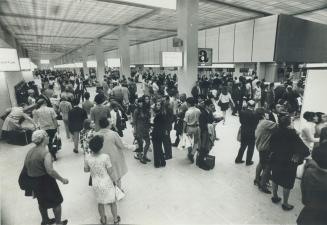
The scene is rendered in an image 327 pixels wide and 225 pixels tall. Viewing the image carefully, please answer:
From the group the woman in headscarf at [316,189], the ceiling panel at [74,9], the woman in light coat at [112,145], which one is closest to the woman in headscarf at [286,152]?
the woman in headscarf at [316,189]

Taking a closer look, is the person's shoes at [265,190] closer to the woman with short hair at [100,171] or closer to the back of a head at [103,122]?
the woman with short hair at [100,171]

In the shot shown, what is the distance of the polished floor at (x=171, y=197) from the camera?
10.4ft

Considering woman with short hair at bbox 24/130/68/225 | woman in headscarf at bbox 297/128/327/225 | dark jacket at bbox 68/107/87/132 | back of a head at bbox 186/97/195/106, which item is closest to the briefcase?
back of a head at bbox 186/97/195/106

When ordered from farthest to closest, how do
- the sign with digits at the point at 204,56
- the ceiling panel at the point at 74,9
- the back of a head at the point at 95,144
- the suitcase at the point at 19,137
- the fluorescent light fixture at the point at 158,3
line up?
the sign with digits at the point at 204,56, the ceiling panel at the point at 74,9, the suitcase at the point at 19,137, the fluorescent light fixture at the point at 158,3, the back of a head at the point at 95,144

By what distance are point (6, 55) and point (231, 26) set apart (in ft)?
40.2

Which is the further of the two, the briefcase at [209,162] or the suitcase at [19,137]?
the suitcase at [19,137]

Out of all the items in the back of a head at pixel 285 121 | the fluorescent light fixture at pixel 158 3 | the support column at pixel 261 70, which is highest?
the fluorescent light fixture at pixel 158 3

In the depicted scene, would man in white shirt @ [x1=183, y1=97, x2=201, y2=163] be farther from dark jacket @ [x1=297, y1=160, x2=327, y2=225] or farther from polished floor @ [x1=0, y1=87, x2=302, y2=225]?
dark jacket @ [x1=297, y1=160, x2=327, y2=225]

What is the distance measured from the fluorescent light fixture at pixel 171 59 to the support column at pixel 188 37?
0.18 meters

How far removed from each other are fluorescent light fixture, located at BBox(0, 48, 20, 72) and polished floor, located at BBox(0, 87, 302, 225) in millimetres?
2597

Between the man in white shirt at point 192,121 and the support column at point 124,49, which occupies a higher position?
the support column at point 124,49

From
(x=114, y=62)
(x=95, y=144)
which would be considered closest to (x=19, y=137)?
(x=95, y=144)

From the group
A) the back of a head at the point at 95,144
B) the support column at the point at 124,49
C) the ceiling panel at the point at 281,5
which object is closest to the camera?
the back of a head at the point at 95,144

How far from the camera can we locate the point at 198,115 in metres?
4.60
